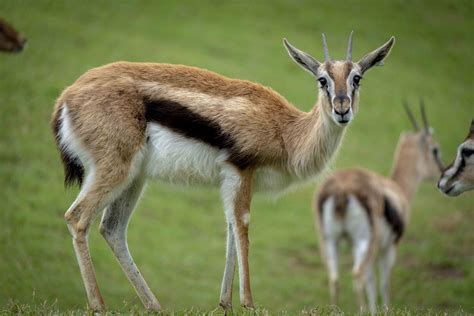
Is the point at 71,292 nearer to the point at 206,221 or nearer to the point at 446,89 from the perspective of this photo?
the point at 206,221

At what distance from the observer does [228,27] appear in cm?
2659

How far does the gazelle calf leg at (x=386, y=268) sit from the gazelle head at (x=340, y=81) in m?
6.34

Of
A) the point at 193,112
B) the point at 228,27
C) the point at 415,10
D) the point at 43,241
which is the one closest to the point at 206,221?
the point at 43,241

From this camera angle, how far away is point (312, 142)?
7520 millimetres

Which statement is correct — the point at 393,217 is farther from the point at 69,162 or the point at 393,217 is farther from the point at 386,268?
the point at 69,162

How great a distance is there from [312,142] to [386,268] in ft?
20.8

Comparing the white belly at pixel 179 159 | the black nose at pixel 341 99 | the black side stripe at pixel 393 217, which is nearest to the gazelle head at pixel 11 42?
the white belly at pixel 179 159

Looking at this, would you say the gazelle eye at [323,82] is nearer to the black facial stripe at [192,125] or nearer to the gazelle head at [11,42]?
the black facial stripe at [192,125]

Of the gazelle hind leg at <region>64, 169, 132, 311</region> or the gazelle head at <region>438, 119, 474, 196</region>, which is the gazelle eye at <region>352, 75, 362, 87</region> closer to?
the gazelle head at <region>438, 119, 474, 196</region>

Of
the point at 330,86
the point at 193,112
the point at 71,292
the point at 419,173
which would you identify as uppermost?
the point at 330,86

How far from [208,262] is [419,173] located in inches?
168

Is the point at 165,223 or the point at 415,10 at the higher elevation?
the point at 415,10

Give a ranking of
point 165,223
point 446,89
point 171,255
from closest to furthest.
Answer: point 171,255 < point 165,223 < point 446,89

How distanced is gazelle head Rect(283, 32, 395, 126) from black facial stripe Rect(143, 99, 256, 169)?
88cm
